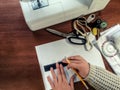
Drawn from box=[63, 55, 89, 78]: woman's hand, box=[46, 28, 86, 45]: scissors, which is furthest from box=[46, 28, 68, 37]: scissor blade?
box=[63, 55, 89, 78]: woman's hand

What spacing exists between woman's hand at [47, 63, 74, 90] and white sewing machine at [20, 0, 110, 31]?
0.21 meters

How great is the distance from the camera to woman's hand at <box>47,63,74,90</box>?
1.19 metres

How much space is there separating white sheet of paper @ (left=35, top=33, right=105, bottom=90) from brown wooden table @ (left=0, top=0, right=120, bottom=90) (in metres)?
0.02

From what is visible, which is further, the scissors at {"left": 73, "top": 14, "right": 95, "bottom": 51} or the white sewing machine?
the scissors at {"left": 73, "top": 14, "right": 95, "bottom": 51}

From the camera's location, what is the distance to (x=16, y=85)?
125cm

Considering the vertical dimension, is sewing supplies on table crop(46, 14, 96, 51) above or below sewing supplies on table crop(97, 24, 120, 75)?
above

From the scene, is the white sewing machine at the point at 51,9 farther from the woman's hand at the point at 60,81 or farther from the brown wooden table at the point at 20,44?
the woman's hand at the point at 60,81

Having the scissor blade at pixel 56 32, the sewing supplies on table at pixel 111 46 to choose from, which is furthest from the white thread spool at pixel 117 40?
the scissor blade at pixel 56 32

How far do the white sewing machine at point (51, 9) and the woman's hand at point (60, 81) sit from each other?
0.21m

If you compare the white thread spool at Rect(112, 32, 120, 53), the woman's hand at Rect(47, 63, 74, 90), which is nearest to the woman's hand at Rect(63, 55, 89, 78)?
the woman's hand at Rect(47, 63, 74, 90)

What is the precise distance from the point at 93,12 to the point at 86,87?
0.36m

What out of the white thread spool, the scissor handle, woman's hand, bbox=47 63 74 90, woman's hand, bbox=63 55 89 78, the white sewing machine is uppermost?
the white sewing machine

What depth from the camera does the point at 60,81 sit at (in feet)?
3.96

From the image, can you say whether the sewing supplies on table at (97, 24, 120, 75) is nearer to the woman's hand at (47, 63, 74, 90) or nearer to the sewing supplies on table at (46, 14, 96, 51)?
the sewing supplies on table at (46, 14, 96, 51)
